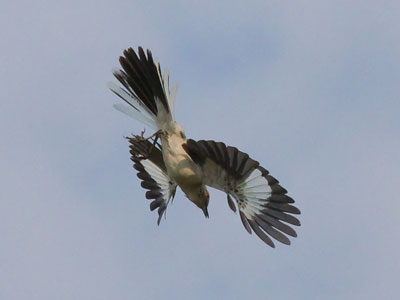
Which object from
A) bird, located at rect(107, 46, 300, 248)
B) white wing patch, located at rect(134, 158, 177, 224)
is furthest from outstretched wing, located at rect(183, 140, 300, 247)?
white wing patch, located at rect(134, 158, 177, 224)

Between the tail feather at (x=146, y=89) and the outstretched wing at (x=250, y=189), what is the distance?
607 mm

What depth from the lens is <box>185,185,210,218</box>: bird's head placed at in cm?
1080

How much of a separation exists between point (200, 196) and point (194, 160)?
0.43 meters

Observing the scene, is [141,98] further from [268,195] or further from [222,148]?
[268,195]

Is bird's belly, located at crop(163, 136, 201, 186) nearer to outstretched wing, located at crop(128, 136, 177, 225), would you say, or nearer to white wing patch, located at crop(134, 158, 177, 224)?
outstretched wing, located at crop(128, 136, 177, 225)

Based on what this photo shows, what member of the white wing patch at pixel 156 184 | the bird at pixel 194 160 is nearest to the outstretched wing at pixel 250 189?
the bird at pixel 194 160

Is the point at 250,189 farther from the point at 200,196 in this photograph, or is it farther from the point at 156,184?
the point at 156,184

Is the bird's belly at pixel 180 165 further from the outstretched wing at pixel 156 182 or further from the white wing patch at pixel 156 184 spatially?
the white wing patch at pixel 156 184

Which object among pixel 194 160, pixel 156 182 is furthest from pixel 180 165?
pixel 156 182

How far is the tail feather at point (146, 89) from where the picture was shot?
1079 centimetres

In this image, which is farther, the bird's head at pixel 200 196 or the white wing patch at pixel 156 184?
the white wing patch at pixel 156 184

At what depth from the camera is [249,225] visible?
11211mm

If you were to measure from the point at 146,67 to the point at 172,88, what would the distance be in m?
0.47

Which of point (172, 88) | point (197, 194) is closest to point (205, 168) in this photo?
point (197, 194)
